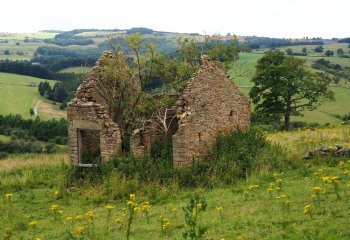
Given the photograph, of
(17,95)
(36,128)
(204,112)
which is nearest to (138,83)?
(204,112)

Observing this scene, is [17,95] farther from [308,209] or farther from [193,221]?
[193,221]

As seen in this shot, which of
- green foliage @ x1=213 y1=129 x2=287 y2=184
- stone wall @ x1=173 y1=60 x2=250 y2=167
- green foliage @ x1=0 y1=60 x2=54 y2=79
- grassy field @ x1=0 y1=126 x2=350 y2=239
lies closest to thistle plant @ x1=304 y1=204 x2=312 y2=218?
grassy field @ x1=0 y1=126 x2=350 y2=239

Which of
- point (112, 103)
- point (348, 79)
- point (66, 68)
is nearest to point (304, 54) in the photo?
point (348, 79)

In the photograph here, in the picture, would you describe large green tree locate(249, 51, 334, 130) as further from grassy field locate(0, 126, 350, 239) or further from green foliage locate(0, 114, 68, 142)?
green foliage locate(0, 114, 68, 142)

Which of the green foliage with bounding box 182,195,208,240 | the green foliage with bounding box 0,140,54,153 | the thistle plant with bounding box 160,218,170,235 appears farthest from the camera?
the green foliage with bounding box 0,140,54,153

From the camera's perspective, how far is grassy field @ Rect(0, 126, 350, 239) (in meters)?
9.41

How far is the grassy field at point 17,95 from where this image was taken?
237 ft

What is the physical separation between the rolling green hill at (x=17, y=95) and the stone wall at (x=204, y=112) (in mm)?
57007

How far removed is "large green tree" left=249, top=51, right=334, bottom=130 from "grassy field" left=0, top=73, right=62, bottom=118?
41.9 meters

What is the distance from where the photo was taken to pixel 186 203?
1234 cm

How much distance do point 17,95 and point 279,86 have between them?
5537 cm

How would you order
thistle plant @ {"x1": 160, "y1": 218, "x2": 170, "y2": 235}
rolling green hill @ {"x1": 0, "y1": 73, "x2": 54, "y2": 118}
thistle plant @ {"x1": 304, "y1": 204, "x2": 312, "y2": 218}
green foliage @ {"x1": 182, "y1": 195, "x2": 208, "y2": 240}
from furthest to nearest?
rolling green hill @ {"x1": 0, "y1": 73, "x2": 54, "y2": 118} → thistle plant @ {"x1": 160, "y1": 218, "x2": 170, "y2": 235} → thistle plant @ {"x1": 304, "y1": 204, "x2": 312, "y2": 218} → green foliage @ {"x1": 182, "y1": 195, "x2": 208, "y2": 240}

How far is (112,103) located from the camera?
18.3m

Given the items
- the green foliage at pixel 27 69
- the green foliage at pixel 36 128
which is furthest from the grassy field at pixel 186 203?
the green foliage at pixel 27 69
